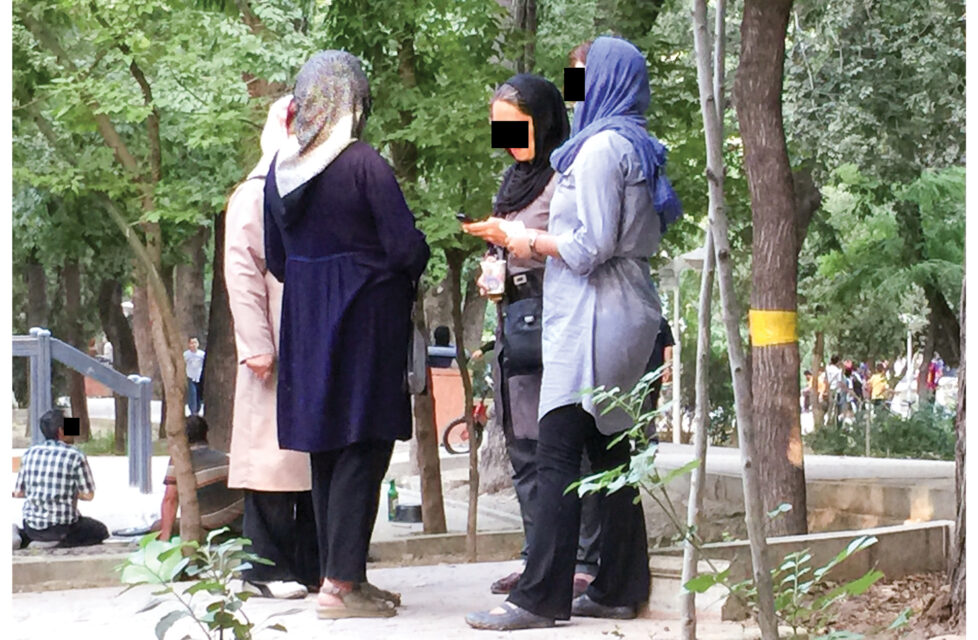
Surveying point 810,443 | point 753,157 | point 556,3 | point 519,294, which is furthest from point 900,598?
point 810,443

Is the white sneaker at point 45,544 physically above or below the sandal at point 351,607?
below

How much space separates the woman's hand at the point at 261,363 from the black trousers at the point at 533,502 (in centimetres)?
90

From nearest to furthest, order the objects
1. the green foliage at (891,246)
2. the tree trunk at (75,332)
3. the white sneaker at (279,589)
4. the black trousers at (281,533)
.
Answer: the white sneaker at (279,589) → the black trousers at (281,533) → the green foliage at (891,246) → the tree trunk at (75,332)

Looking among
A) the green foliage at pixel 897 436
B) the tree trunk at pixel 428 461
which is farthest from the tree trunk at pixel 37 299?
the tree trunk at pixel 428 461

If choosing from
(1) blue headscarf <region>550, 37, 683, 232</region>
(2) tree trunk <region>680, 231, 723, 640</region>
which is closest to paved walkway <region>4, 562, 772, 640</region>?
(2) tree trunk <region>680, 231, 723, 640</region>

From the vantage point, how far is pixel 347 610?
20.0ft

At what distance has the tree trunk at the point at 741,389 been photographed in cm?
380

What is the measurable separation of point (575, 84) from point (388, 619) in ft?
6.31

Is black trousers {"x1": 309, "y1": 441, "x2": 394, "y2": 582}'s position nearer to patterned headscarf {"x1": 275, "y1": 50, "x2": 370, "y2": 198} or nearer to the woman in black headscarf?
the woman in black headscarf

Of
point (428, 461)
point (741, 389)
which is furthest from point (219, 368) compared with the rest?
point (741, 389)

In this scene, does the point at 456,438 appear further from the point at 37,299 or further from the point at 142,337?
the point at 37,299

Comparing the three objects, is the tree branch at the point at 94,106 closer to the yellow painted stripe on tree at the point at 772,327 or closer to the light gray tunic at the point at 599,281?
the yellow painted stripe on tree at the point at 772,327

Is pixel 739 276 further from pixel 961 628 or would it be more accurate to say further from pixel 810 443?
pixel 961 628

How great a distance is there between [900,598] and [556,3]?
22.5 ft
